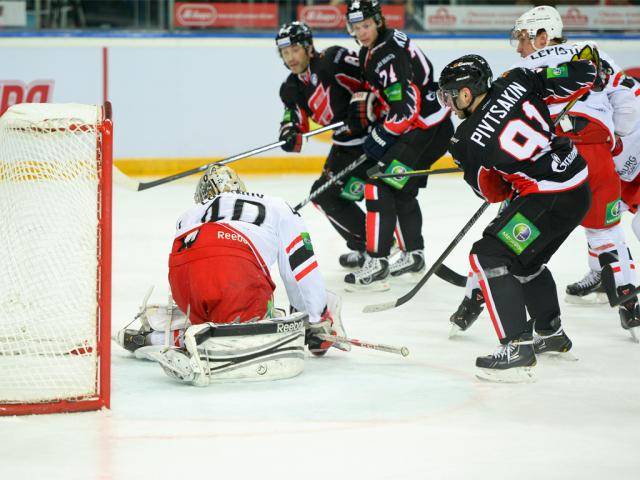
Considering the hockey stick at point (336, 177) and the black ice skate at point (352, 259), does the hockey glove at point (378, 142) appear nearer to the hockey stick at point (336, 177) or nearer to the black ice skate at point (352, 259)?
the hockey stick at point (336, 177)

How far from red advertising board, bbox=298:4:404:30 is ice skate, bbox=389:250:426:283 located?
142 inches

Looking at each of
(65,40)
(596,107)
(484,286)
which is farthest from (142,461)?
(65,40)

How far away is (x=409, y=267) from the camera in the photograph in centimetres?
532

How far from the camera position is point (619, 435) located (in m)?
2.91

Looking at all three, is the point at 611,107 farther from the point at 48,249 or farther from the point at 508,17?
the point at 508,17

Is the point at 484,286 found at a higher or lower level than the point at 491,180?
lower

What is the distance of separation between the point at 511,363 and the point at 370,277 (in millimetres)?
1723

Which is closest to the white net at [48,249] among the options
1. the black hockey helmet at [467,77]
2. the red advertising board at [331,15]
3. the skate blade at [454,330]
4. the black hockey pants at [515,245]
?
the black hockey helmet at [467,77]

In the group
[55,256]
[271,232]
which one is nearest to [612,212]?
→ [271,232]

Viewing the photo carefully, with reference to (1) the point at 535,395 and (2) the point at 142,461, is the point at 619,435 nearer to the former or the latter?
(1) the point at 535,395

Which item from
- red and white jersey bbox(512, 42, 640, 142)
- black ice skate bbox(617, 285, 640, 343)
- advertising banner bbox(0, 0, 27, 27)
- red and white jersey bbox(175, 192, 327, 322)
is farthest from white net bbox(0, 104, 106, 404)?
advertising banner bbox(0, 0, 27, 27)

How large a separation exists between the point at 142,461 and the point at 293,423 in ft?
1.56

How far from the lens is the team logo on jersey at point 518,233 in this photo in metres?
3.43

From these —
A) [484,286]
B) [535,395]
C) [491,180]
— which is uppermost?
[491,180]
